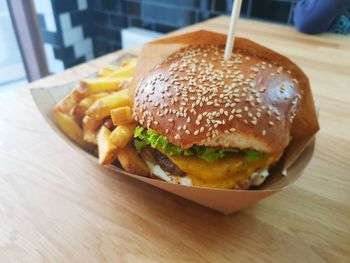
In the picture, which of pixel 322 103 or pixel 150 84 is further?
pixel 322 103

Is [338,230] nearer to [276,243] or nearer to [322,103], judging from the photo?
[276,243]

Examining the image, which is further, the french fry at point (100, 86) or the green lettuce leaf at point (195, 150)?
the french fry at point (100, 86)

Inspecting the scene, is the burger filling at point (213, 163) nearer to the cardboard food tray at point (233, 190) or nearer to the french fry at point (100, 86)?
the cardboard food tray at point (233, 190)

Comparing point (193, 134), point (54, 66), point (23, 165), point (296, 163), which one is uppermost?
point (193, 134)

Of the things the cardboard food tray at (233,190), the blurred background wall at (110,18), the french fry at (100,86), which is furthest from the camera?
the blurred background wall at (110,18)

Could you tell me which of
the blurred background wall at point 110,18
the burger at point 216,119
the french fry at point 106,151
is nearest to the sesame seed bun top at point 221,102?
the burger at point 216,119

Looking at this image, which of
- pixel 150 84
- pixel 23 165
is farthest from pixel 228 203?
pixel 23 165

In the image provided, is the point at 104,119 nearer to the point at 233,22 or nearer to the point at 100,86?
the point at 100,86

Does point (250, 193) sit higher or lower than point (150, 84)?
lower
